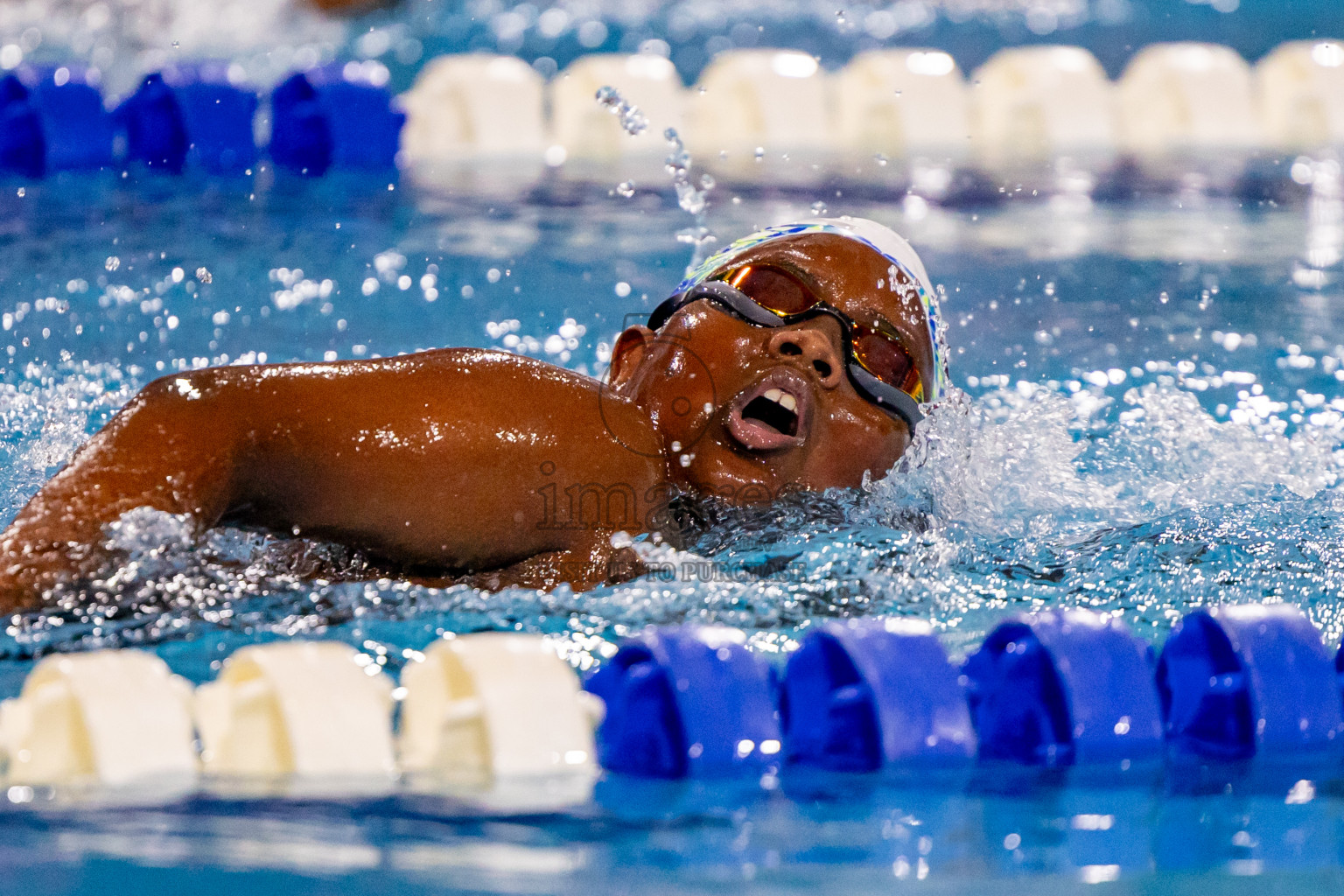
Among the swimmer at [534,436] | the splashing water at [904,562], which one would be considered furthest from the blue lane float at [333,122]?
the swimmer at [534,436]

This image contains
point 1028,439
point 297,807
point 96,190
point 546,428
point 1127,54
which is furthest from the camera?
point 1127,54

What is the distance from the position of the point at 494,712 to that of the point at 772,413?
2.61ft

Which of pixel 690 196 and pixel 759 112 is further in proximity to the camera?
pixel 759 112

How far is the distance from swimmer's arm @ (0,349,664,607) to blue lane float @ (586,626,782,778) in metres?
0.27

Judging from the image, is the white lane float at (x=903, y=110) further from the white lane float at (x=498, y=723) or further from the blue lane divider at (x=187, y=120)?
the white lane float at (x=498, y=723)

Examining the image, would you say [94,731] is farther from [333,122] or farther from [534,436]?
[333,122]

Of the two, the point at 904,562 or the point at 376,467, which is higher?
the point at 376,467

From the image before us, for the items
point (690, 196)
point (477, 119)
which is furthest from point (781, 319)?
point (477, 119)

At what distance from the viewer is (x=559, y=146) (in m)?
5.68

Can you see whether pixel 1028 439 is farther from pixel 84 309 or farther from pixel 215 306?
pixel 84 309

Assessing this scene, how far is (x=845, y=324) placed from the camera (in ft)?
7.54

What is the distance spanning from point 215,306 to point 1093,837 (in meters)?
2.92

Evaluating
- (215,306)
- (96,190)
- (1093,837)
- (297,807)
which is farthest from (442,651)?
(96,190)

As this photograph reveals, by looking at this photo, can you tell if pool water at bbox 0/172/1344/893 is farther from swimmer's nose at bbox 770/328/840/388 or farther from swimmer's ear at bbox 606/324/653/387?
swimmer's ear at bbox 606/324/653/387
